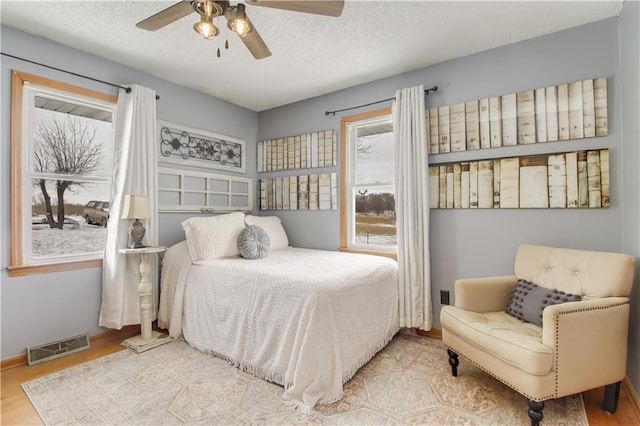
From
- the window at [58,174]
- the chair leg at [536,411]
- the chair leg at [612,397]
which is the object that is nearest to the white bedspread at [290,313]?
the window at [58,174]

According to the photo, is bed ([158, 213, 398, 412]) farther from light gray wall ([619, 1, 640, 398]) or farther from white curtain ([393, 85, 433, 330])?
light gray wall ([619, 1, 640, 398])

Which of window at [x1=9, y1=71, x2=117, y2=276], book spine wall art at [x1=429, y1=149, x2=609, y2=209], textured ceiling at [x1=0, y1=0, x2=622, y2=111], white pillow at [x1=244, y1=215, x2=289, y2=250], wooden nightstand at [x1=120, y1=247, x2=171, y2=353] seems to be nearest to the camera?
textured ceiling at [x1=0, y1=0, x2=622, y2=111]

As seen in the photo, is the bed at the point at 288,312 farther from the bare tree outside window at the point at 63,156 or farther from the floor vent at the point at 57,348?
the bare tree outside window at the point at 63,156

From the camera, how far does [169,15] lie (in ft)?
5.42

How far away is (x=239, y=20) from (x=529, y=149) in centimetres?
235

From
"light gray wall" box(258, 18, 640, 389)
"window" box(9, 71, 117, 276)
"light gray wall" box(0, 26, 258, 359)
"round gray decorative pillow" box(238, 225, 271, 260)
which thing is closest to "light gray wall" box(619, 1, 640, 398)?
"light gray wall" box(258, 18, 640, 389)

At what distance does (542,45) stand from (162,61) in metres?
Result: 3.27

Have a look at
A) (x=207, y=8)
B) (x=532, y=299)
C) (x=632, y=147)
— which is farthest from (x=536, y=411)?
(x=207, y=8)

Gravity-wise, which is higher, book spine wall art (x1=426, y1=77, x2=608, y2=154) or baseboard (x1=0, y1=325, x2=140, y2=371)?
book spine wall art (x1=426, y1=77, x2=608, y2=154)

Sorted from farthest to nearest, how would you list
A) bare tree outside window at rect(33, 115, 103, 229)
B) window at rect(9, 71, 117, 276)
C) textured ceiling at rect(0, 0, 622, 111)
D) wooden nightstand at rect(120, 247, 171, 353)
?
1. wooden nightstand at rect(120, 247, 171, 353)
2. bare tree outside window at rect(33, 115, 103, 229)
3. window at rect(9, 71, 117, 276)
4. textured ceiling at rect(0, 0, 622, 111)

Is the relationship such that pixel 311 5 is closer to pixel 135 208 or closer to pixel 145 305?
pixel 135 208

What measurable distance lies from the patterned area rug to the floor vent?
1.03ft

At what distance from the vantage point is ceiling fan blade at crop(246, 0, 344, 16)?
149cm

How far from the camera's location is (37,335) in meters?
2.42
